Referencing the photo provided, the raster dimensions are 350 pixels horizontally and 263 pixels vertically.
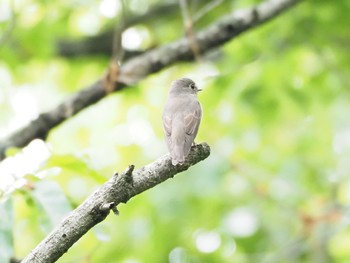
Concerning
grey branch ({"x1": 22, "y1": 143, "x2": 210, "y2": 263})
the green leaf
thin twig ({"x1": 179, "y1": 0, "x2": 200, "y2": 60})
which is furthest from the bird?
the green leaf

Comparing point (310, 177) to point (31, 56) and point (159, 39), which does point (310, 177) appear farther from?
point (31, 56)

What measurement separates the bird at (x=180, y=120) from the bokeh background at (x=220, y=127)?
1.83 metres

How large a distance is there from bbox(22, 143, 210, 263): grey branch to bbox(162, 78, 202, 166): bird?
0.62 feet

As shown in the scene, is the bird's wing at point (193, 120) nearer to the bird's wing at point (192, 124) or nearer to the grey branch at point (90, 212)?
the bird's wing at point (192, 124)

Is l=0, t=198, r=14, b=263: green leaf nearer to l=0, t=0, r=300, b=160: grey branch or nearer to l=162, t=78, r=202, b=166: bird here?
l=162, t=78, r=202, b=166: bird

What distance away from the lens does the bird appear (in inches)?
150

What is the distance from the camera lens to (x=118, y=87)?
585cm

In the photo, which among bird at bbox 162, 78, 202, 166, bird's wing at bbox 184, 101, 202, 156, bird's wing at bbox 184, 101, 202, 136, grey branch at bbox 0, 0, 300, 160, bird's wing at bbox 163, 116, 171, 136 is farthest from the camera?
grey branch at bbox 0, 0, 300, 160

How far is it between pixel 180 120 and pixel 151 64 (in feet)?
4.42

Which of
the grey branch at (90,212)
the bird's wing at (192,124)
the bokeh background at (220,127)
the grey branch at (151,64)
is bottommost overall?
the grey branch at (90,212)

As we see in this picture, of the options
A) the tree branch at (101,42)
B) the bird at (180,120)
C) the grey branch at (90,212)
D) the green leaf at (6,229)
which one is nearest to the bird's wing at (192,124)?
the bird at (180,120)

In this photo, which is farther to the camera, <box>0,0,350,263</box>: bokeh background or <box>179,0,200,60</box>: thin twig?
<box>0,0,350,263</box>: bokeh background

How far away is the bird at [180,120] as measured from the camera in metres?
3.80

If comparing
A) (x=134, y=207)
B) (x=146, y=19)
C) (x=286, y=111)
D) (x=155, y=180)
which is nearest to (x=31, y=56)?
(x=146, y=19)
